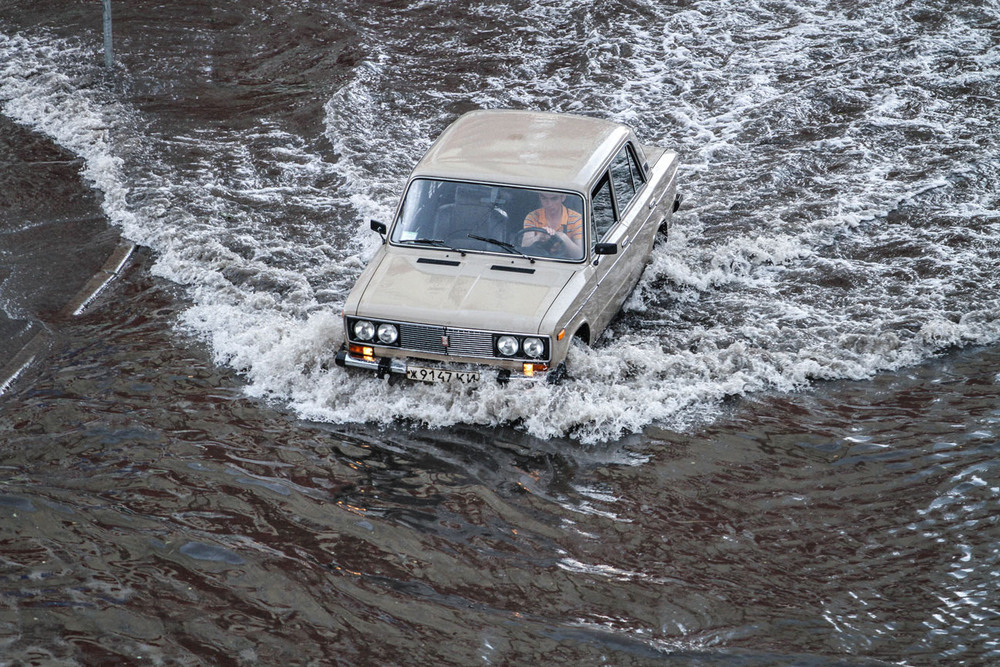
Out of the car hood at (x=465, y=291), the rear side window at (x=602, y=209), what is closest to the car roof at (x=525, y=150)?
the rear side window at (x=602, y=209)

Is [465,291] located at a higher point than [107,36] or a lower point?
lower

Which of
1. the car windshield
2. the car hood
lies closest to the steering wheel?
the car windshield

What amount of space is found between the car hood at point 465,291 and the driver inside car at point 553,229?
0.16 meters

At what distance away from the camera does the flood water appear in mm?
5812

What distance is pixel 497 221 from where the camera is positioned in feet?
27.3

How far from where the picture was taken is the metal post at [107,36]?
1628 centimetres

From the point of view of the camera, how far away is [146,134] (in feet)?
47.7

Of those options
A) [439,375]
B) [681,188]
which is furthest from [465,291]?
[681,188]

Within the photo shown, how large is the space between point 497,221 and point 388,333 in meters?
1.37

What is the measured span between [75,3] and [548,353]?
1691cm

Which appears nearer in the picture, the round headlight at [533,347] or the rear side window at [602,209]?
the round headlight at [533,347]

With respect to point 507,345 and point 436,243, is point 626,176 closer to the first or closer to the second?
point 436,243

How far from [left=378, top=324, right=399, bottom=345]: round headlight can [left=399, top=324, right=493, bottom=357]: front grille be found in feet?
0.16

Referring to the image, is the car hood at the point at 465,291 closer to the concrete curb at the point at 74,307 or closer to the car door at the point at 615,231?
the car door at the point at 615,231
